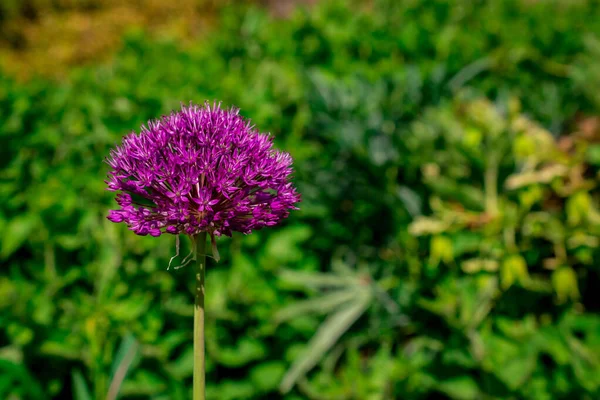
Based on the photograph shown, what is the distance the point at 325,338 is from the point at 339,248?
54 centimetres

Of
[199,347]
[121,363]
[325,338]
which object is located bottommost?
[199,347]

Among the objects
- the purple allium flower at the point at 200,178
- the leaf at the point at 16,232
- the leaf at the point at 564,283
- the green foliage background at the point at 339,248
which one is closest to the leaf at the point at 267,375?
the green foliage background at the point at 339,248

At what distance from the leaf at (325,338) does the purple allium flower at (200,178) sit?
1.71 meters

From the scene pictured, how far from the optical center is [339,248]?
312 centimetres

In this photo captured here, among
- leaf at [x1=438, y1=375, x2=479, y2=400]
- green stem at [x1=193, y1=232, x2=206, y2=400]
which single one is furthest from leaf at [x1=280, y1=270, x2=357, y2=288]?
green stem at [x1=193, y1=232, x2=206, y2=400]

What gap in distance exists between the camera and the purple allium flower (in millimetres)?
1004

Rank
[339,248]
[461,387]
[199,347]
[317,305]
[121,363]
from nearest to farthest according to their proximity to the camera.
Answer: [199,347] → [121,363] → [461,387] → [317,305] → [339,248]

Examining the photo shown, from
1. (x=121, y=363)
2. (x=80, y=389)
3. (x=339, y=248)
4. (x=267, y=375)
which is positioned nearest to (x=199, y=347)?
(x=121, y=363)

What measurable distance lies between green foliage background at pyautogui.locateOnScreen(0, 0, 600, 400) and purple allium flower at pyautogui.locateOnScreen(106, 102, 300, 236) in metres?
1.05

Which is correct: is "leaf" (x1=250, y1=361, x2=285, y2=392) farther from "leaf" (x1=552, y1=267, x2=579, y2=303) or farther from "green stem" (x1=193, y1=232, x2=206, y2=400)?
"green stem" (x1=193, y1=232, x2=206, y2=400)

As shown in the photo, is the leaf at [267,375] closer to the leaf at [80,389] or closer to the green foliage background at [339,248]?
the green foliage background at [339,248]

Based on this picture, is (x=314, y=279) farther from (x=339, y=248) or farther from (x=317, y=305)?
(x=339, y=248)

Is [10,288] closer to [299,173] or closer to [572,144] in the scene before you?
[299,173]

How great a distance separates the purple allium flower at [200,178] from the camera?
3.29 feet
